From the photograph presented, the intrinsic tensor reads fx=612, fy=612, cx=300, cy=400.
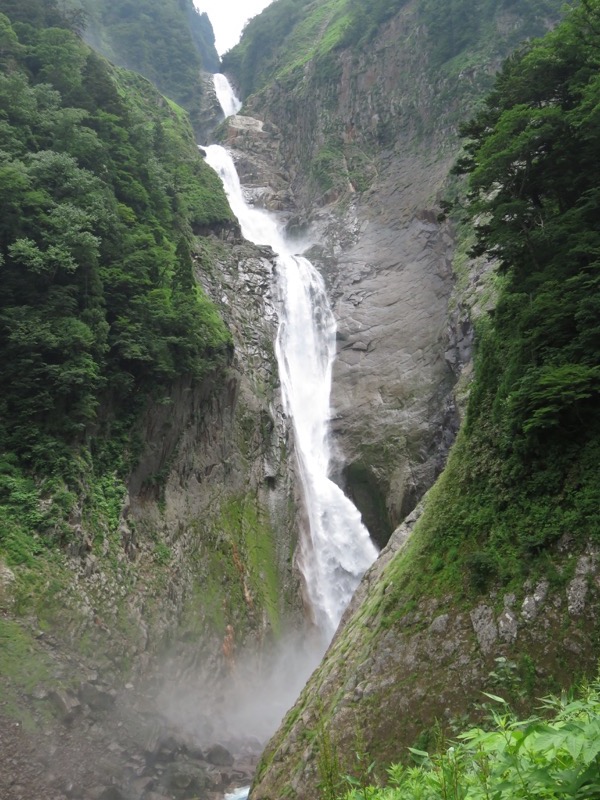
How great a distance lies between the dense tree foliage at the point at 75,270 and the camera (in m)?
17.6

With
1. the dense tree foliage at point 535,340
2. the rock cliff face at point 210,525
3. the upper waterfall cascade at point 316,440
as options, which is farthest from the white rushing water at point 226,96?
the dense tree foliage at point 535,340

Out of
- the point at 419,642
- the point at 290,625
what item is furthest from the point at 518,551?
the point at 290,625

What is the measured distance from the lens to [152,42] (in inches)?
2995

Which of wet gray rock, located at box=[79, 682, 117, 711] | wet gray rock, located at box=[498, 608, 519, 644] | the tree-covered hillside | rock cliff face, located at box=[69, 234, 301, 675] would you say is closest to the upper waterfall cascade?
rock cliff face, located at box=[69, 234, 301, 675]

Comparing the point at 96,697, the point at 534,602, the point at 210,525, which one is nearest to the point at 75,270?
the point at 210,525

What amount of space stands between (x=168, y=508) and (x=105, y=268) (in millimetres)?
8665

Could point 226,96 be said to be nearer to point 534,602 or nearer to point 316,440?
point 316,440

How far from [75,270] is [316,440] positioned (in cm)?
1496

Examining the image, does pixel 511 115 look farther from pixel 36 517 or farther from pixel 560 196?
pixel 36 517

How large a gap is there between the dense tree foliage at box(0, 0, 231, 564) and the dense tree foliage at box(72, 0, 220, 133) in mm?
47262

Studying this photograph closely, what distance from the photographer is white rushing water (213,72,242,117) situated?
76.2 m

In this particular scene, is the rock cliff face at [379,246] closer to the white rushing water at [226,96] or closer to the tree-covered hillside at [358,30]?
the tree-covered hillside at [358,30]

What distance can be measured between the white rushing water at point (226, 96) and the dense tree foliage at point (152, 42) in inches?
130

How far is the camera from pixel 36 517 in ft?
52.4
